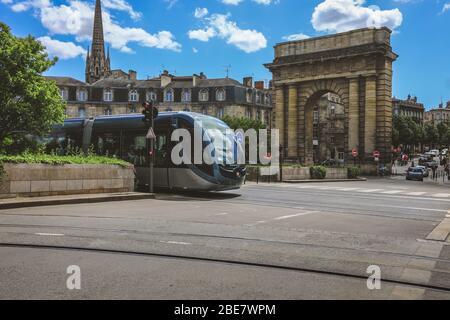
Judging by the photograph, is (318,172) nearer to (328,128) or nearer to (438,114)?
(328,128)

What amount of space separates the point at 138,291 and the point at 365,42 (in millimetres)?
42611

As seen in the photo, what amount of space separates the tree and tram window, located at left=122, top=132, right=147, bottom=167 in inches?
397

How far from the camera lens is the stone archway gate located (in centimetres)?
4238

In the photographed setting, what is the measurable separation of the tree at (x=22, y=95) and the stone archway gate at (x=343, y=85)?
26.7 m

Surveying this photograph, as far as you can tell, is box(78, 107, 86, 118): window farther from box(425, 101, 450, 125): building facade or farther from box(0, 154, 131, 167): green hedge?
box(425, 101, 450, 125): building facade

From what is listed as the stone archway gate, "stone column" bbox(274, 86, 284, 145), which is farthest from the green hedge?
"stone column" bbox(274, 86, 284, 145)

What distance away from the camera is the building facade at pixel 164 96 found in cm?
6944

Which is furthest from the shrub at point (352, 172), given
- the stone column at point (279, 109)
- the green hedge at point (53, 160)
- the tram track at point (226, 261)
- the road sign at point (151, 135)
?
the tram track at point (226, 261)

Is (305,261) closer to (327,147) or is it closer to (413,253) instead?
(413,253)

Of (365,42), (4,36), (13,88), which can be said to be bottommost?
(13,88)

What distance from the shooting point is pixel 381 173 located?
4234cm

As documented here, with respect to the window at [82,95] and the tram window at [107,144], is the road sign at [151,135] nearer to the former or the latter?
the tram window at [107,144]

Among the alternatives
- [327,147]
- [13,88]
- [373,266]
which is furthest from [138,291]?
[327,147]

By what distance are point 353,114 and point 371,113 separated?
6.23 ft
